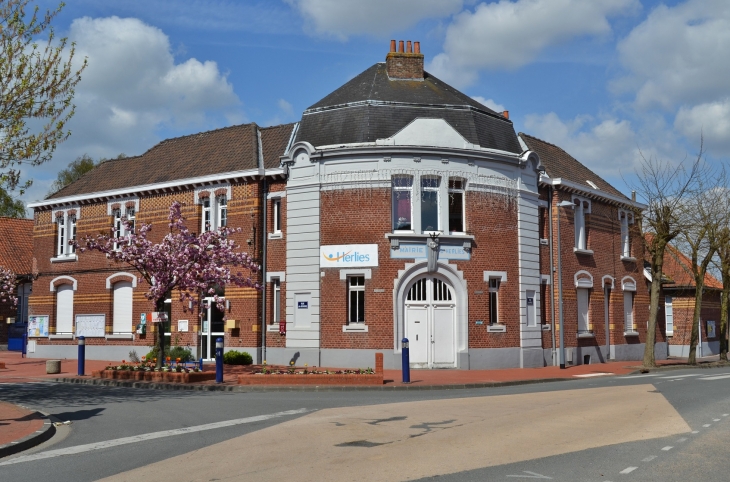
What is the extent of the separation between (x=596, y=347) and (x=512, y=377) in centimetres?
1022

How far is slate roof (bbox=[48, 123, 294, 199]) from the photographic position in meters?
31.5

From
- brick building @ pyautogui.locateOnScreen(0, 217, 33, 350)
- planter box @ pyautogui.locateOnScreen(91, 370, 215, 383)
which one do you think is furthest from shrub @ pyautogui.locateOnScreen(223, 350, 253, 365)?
brick building @ pyautogui.locateOnScreen(0, 217, 33, 350)

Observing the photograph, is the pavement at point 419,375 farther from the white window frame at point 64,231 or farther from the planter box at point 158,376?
the white window frame at point 64,231

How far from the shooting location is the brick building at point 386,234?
27.4 m

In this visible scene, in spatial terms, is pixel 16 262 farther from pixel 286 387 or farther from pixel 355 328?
pixel 286 387

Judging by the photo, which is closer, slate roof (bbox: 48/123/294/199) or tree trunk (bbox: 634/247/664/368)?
tree trunk (bbox: 634/247/664/368)

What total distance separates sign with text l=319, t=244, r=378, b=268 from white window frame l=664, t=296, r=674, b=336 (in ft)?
71.2

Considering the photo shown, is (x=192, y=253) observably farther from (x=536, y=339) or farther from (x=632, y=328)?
(x=632, y=328)

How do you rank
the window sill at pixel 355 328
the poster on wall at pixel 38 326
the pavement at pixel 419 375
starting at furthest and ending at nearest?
the poster on wall at pixel 38 326 < the window sill at pixel 355 328 < the pavement at pixel 419 375

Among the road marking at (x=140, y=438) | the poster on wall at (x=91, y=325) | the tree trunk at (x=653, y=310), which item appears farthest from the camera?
the poster on wall at (x=91, y=325)

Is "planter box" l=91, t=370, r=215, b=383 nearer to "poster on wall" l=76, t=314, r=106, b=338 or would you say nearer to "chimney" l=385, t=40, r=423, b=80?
"poster on wall" l=76, t=314, r=106, b=338

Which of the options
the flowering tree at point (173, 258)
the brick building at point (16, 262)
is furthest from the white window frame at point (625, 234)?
the brick building at point (16, 262)

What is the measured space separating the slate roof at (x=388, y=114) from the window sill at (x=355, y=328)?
640 centimetres

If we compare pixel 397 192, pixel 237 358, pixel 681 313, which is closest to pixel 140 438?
pixel 237 358
